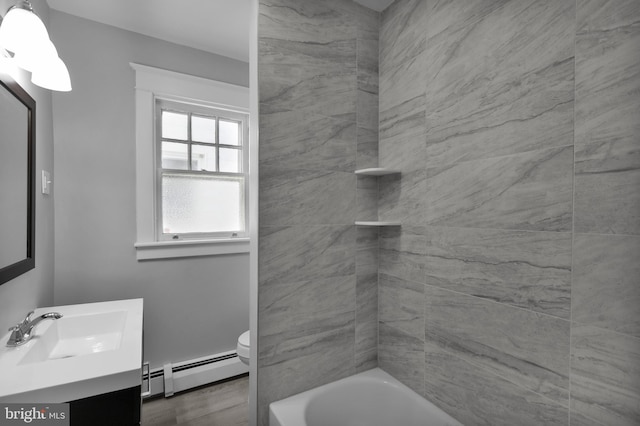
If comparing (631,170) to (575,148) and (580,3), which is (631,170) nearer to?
(575,148)

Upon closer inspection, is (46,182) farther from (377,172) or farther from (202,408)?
(377,172)

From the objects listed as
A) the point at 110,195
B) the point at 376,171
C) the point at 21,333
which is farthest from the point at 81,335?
the point at 376,171

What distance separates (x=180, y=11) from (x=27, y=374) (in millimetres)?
2032

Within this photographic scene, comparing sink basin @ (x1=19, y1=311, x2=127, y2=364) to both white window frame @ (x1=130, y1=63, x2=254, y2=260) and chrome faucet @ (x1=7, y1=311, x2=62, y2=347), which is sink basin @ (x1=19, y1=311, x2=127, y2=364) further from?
white window frame @ (x1=130, y1=63, x2=254, y2=260)

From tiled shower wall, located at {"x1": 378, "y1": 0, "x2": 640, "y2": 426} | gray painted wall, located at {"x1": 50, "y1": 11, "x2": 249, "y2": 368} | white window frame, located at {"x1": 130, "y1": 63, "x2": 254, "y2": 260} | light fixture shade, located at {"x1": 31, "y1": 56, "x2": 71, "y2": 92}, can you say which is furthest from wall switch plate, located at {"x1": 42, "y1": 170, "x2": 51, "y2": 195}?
tiled shower wall, located at {"x1": 378, "y1": 0, "x2": 640, "y2": 426}

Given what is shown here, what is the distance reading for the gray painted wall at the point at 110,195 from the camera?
5.95 ft

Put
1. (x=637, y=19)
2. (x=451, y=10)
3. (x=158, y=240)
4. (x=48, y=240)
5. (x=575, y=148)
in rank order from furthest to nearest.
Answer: (x=158, y=240)
(x=48, y=240)
(x=451, y=10)
(x=575, y=148)
(x=637, y=19)

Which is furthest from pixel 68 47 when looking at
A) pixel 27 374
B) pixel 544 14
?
pixel 544 14

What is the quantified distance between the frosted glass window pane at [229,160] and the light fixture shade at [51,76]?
118 cm

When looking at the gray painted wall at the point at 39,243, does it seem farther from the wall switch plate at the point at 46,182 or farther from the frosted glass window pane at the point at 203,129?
the frosted glass window pane at the point at 203,129

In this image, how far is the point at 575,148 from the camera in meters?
0.86

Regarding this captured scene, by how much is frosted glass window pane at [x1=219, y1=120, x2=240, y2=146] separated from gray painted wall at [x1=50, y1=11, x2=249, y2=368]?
42cm

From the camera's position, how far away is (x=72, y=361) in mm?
→ 979

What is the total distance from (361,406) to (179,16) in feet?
8.45
